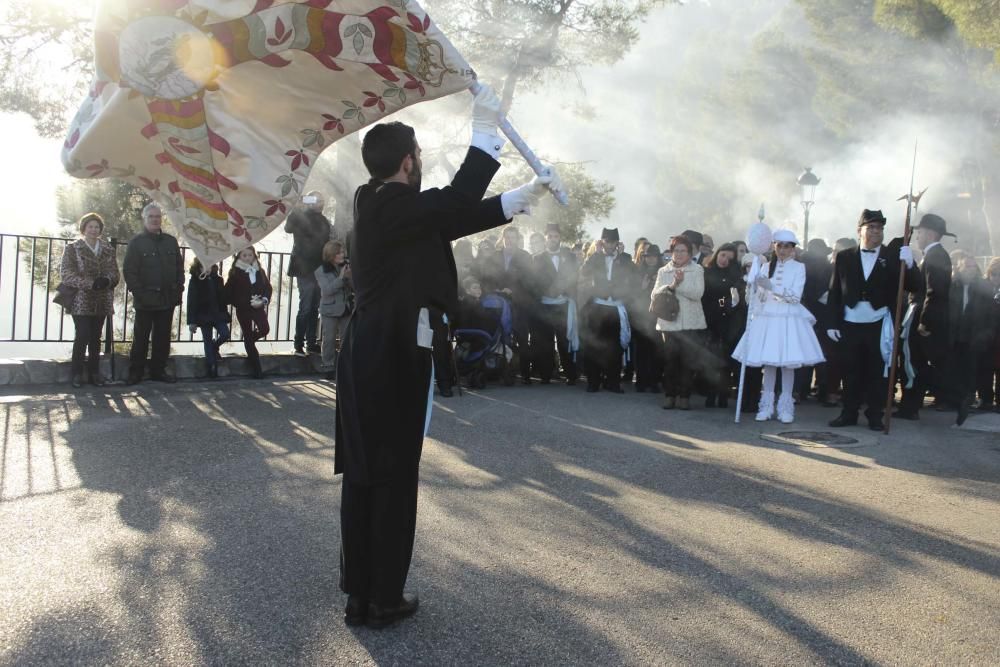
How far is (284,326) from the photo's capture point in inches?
500

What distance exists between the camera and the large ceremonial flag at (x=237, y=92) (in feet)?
12.0

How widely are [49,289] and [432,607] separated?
847 centimetres

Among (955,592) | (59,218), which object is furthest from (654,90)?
(955,592)

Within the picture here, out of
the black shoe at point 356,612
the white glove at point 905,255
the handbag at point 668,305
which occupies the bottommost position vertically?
the black shoe at point 356,612

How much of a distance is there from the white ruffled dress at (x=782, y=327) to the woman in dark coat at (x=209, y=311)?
18.9 feet

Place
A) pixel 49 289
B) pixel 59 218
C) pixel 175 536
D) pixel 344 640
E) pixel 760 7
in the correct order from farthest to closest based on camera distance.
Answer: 1. pixel 760 7
2. pixel 59 218
3. pixel 49 289
4. pixel 175 536
5. pixel 344 640

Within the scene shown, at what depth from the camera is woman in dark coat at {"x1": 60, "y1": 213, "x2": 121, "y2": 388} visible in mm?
9297

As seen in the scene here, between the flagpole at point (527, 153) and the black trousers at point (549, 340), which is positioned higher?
the flagpole at point (527, 153)

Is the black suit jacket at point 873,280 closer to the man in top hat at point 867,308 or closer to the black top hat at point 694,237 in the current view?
the man in top hat at point 867,308

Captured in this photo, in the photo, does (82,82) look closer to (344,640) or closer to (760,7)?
(344,640)

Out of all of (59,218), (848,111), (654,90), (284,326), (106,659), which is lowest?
(106,659)

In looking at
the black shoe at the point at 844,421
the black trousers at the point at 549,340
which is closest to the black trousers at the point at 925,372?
the black shoe at the point at 844,421

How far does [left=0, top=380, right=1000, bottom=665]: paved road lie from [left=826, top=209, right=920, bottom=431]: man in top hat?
0.99 meters

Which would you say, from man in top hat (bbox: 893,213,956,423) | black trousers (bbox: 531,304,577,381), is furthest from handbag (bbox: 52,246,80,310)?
man in top hat (bbox: 893,213,956,423)
